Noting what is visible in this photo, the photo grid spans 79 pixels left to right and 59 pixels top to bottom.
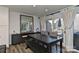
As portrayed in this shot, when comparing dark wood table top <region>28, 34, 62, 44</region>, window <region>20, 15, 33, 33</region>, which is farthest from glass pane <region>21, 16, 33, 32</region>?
dark wood table top <region>28, 34, 62, 44</region>

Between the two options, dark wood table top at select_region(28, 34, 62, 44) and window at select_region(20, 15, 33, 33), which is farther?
window at select_region(20, 15, 33, 33)

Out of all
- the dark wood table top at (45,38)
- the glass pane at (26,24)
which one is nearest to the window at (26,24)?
the glass pane at (26,24)

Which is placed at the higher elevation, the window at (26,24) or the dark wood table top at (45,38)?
the window at (26,24)

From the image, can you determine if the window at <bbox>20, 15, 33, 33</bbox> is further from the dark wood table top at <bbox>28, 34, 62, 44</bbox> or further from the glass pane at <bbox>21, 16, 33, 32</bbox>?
the dark wood table top at <bbox>28, 34, 62, 44</bbox>

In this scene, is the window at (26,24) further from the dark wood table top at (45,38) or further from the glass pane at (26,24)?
the dark wood table top at (45,38)

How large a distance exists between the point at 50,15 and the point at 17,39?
0.78 meters

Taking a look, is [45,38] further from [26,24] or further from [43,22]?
[26,24]

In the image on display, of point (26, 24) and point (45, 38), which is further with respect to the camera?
point (26, 24)

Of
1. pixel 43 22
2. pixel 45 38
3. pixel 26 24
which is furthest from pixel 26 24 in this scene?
pixel 45 38

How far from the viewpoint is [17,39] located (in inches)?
63.9

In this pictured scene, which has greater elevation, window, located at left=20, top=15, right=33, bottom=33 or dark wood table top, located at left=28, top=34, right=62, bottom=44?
window, located at left=20, top=15, right=33, bottom=33

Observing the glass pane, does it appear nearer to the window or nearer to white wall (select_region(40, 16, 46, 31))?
the window

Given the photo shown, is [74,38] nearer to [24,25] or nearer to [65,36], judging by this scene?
[65,36]
